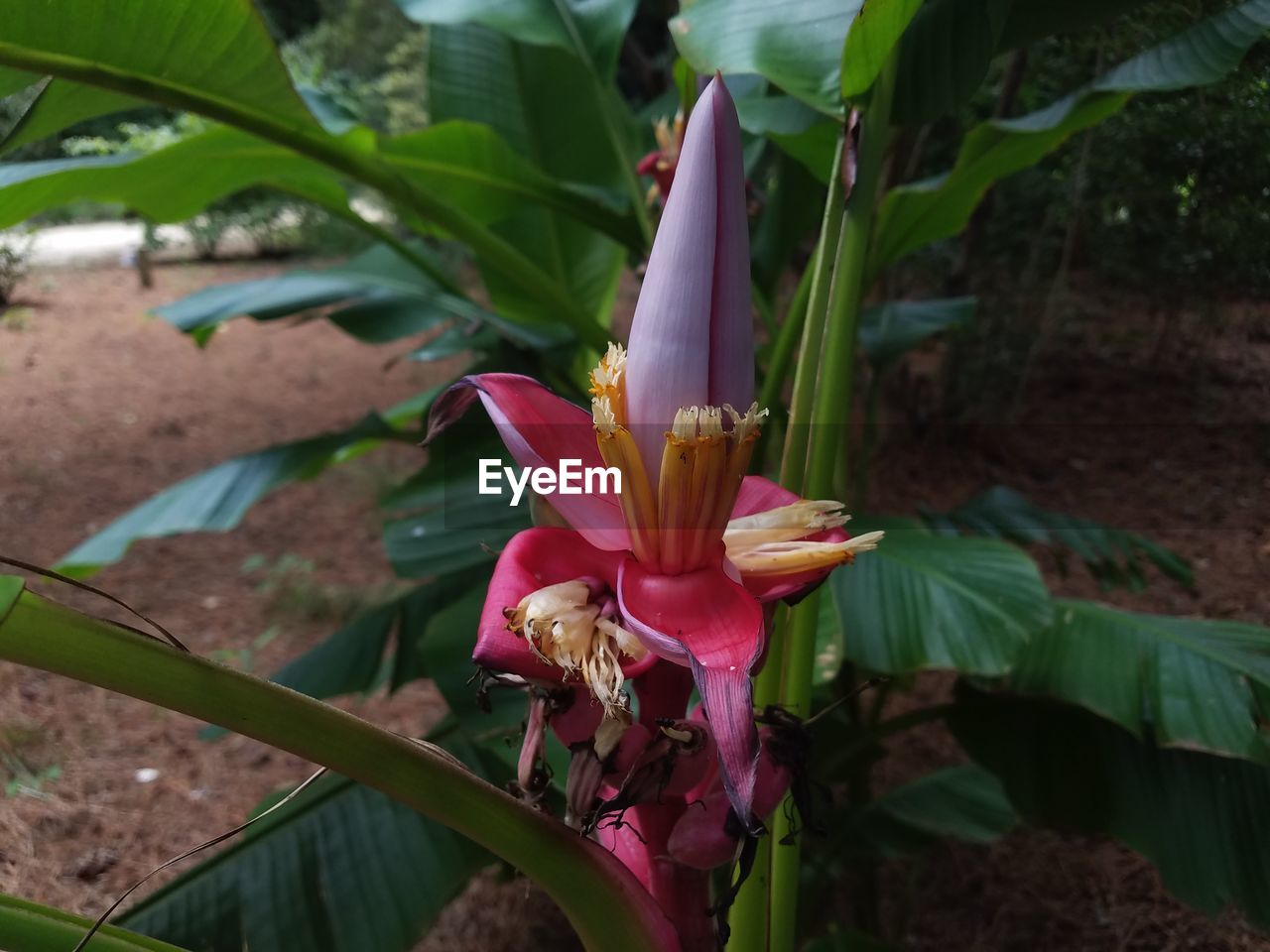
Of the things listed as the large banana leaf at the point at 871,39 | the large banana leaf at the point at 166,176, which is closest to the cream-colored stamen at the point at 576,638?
the large banana leaf at the point at 871,39

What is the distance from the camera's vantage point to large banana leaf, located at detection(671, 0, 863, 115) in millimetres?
478

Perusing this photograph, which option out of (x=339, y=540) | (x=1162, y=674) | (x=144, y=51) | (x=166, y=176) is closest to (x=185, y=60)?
(x=144, y=51)

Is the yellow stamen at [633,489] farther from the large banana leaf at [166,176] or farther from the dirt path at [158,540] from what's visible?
the dirt path at [158,540]

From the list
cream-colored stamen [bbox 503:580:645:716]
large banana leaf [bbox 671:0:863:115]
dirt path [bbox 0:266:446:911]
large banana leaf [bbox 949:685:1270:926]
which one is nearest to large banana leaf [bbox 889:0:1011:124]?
large banana leaf [bbox 671:0:863:115]

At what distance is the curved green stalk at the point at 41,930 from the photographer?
242mm

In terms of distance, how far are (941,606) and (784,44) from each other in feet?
1.41

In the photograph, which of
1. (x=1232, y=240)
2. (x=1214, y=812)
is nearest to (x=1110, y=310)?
(x=1232, y=240)

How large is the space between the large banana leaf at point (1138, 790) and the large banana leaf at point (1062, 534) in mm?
275

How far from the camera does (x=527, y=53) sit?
1156mm

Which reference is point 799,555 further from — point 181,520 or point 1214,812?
point 181,520

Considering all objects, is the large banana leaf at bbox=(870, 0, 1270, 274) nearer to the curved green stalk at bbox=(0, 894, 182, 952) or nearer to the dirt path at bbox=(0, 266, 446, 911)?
the curved green stalk at bbox=(0, 894, 182, 952)

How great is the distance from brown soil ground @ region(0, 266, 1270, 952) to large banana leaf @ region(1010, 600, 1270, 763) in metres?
0.17

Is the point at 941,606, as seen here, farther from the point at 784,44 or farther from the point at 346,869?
the point at 346,869

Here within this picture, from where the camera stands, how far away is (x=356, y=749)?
0.77 ft
